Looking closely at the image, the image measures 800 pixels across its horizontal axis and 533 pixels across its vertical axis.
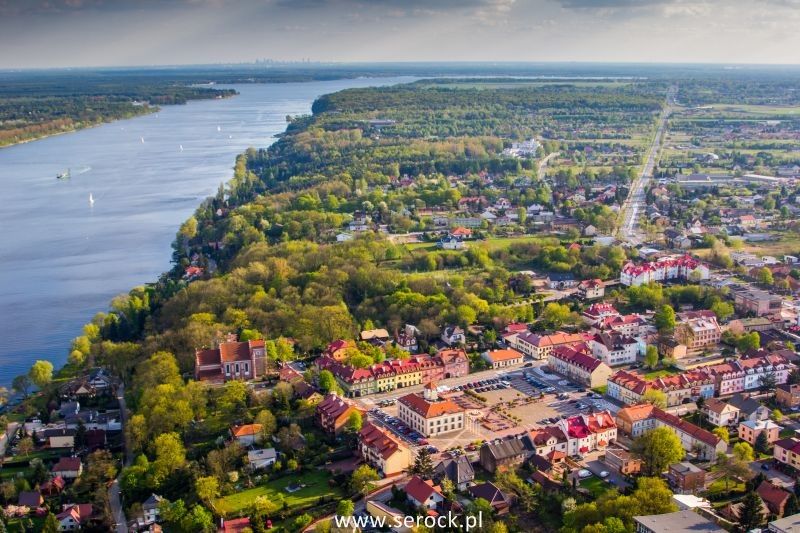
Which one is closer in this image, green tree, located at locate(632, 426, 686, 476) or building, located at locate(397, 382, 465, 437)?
green tree, located at locate(632, 426, 686, 476)

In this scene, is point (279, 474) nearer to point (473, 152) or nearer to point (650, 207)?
point (650, 207)

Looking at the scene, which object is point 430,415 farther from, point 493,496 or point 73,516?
point 73,516

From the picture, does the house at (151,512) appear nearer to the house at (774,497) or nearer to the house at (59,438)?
the house at (59,438)

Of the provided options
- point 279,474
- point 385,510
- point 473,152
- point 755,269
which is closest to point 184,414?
point 279,474

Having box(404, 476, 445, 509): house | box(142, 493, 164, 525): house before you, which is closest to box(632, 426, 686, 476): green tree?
box(404, 476, 445, 509): house

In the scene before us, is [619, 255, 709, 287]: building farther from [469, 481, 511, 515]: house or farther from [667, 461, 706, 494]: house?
[469, 481, 511, 515]: house

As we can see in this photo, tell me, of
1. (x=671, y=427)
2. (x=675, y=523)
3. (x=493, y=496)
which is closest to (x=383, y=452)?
(x=493, y=496)

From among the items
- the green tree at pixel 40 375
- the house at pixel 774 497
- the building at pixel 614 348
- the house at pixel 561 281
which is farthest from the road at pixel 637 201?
the green tree at pixel 40 375

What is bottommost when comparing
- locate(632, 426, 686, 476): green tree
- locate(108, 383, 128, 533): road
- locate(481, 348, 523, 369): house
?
locate(108, 383, 128, 533): road
